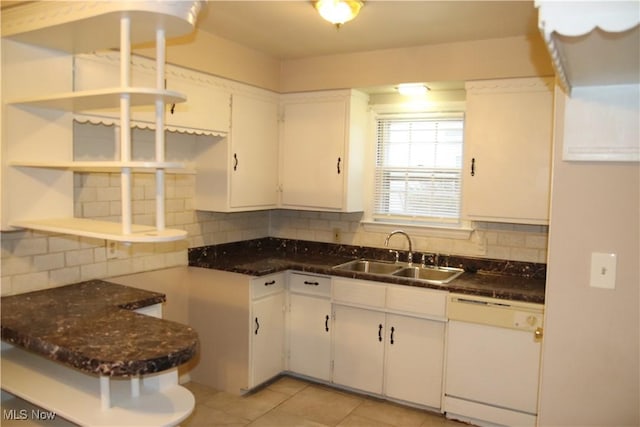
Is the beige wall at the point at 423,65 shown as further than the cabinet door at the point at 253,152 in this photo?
No

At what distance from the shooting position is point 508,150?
334cm

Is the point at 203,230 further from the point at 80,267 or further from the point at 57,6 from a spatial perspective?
the point at 57,6

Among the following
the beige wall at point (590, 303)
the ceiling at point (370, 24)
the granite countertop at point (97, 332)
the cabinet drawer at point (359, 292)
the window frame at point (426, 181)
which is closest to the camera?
the beige wall at point (590, 303)

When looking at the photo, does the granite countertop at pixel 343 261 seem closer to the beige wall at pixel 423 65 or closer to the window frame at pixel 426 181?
the window frame at pixel 426 181

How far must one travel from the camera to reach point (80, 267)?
303cm

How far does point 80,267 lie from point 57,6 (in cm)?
152

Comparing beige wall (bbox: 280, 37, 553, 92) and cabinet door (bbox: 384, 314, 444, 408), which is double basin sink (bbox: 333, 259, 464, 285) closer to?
cabinet door (bbox: 384, 314, 444, 408)

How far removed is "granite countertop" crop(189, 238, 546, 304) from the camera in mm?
3223

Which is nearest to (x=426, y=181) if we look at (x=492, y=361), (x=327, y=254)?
(x=327, y=254)

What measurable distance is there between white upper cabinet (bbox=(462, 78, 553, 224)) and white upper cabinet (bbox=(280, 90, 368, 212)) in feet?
3.03

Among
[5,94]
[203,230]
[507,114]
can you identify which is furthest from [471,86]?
[5,94]

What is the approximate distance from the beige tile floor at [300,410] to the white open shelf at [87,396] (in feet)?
3.76

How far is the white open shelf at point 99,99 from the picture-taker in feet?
6.68

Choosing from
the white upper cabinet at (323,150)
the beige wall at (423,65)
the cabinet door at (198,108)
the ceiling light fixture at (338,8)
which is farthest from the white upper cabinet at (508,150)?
the cabinet door at (198,108)
